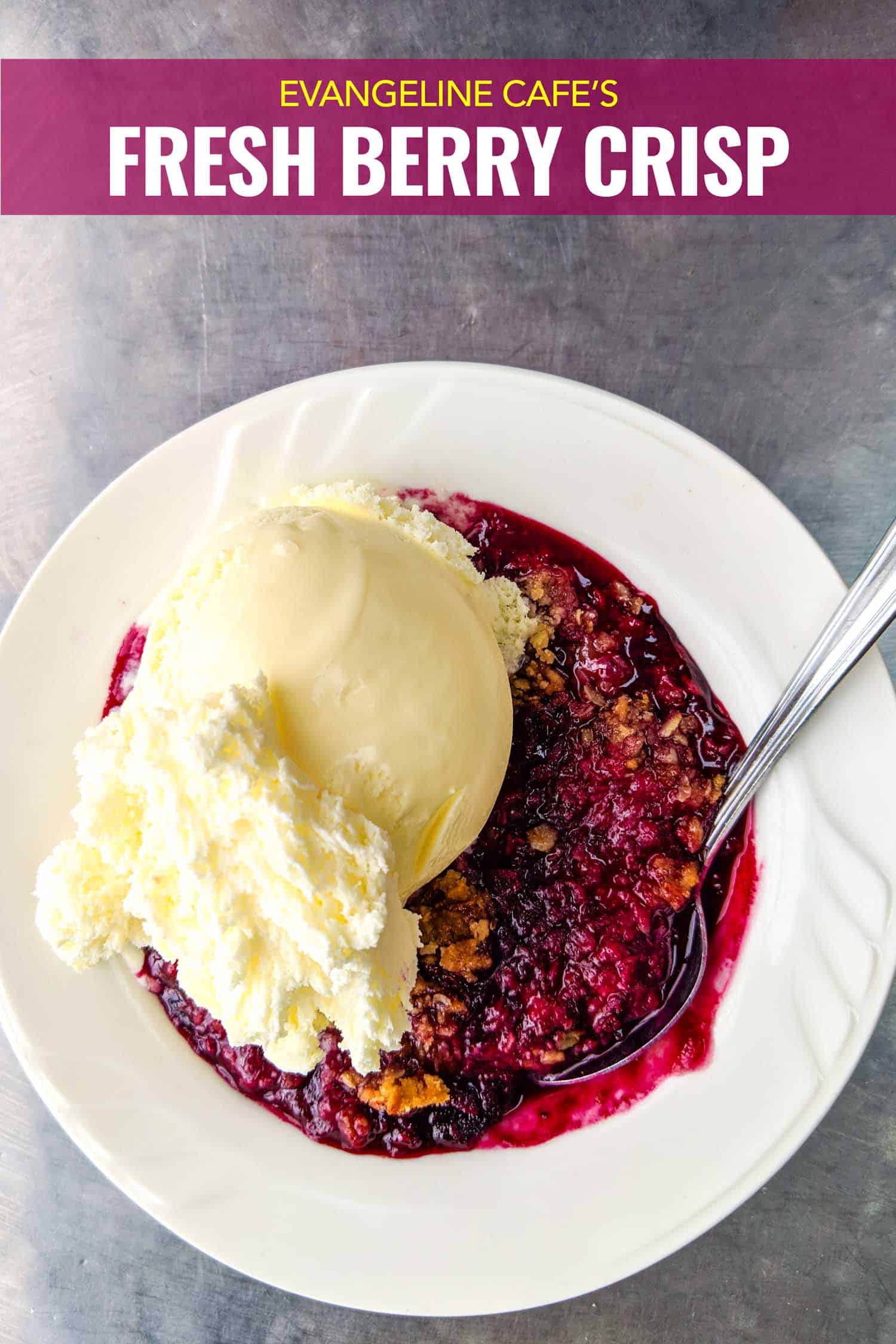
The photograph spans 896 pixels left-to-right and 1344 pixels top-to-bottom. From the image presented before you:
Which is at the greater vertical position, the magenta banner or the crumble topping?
the magenta banner

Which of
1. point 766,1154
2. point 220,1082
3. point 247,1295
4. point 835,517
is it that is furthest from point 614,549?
point 247,1295

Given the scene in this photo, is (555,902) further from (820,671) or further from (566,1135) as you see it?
(820,671)

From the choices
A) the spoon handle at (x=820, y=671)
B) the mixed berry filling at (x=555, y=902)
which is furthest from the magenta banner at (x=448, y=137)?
the spoon handle at (x=820, y=671)

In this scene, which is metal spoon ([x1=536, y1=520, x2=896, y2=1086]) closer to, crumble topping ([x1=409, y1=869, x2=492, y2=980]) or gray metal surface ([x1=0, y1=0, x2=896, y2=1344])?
crumble topping ([x1=409, y1=869, x2=492, y2=980])

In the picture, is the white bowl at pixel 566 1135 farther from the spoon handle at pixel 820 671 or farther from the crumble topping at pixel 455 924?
the crumble topping at pixel 455 924

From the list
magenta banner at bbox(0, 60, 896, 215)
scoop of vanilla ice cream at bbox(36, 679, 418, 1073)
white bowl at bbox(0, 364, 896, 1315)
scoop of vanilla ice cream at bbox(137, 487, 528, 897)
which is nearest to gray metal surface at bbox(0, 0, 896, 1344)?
magenta banner at bbox(0, 60, 896, 215)

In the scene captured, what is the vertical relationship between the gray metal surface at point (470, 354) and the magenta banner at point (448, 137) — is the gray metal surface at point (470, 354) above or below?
below
